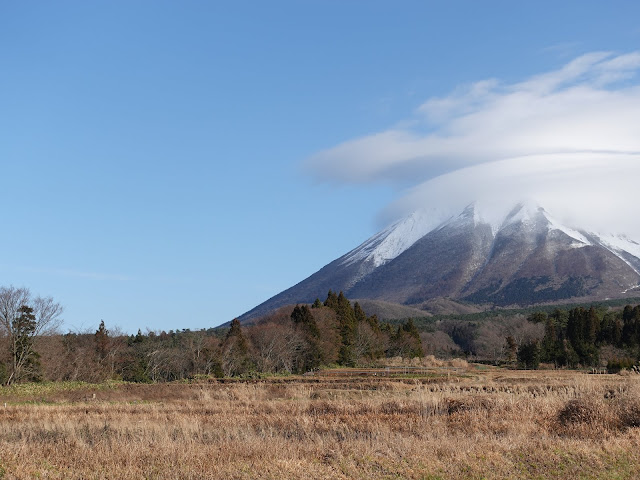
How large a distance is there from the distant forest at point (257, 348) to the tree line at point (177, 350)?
8cm

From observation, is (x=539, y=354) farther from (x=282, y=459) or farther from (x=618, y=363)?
(x=282, y=459)

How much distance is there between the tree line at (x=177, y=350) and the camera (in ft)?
151

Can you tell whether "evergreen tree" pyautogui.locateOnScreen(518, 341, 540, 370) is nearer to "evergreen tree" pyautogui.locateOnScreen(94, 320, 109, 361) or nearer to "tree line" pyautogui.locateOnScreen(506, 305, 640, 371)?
"tree line" pyautogui.locateOnScreen(506, 305, 640, 371)

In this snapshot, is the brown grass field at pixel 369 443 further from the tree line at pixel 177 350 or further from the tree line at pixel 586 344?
the tree line at pixel 586 344

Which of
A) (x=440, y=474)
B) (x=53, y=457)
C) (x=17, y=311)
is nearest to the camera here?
(x=440, y=474)

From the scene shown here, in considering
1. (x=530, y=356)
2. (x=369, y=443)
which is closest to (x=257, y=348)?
(x=530, y=356)

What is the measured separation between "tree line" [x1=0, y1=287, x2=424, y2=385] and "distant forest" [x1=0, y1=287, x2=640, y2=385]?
8 centimetres

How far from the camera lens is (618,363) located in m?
51.7

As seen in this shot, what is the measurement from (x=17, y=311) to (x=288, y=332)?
84.8 feet

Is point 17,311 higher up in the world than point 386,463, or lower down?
higher up

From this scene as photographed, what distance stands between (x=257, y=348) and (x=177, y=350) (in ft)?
26.7

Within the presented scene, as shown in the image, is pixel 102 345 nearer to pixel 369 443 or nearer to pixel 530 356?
pixel 530 356

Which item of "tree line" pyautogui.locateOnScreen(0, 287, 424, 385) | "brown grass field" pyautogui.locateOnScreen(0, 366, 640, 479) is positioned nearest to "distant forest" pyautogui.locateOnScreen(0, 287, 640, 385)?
"tree line" pyautogui.locateOnScreen(0, 287, 424, 385)

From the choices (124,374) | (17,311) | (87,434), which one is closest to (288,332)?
(124,374)
